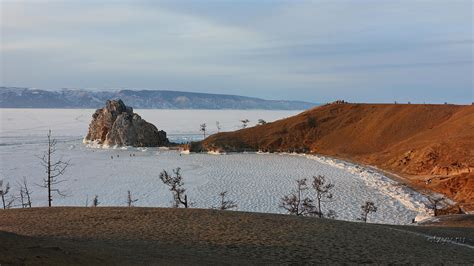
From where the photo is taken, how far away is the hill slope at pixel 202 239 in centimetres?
1210

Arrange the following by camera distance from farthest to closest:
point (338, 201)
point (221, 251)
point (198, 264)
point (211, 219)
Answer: point (338, 201) → point (211, 219) → point (221, 251) → point (198, 264)

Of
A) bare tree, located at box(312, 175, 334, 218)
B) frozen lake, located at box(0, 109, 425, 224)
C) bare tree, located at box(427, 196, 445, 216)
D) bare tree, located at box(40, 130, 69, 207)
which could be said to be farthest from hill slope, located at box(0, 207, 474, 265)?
frozen lake, located at box(0, 109, 425, 224)

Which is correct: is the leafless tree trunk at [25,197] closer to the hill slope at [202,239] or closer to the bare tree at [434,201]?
the hill slope at [202,239]

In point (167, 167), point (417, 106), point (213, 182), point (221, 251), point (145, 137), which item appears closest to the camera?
point (221, 251)

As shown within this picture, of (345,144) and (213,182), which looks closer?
(213,182)

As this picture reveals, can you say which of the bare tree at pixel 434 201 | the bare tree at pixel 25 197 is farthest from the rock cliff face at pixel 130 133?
the bare tree at pixel 434 201

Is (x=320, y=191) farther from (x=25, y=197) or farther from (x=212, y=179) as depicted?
(x=25, y=197)

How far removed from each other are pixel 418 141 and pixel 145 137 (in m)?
52.3

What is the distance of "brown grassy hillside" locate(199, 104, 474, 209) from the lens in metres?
46.6

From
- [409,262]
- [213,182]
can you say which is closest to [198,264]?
[409,262]

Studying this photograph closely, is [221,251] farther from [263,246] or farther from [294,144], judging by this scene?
[294,144]

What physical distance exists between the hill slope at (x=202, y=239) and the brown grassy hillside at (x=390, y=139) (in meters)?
23.0

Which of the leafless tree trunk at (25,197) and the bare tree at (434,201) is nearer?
the leafless tree trunk at (25,197)

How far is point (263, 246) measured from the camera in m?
15.4
